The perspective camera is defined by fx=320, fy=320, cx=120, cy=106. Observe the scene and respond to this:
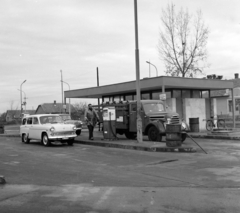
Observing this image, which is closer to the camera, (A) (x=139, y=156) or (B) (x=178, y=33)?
(A) (x=139, y=156)

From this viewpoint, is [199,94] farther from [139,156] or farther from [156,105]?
[139,156]

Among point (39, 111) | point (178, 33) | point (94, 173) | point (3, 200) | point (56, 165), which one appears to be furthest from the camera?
point (39, 111)

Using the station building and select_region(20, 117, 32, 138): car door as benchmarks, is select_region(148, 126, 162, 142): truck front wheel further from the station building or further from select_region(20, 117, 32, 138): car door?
select_region(20, 117, 32, 138): car door

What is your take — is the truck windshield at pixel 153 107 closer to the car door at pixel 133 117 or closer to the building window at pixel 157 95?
the car door at pixel 133 117

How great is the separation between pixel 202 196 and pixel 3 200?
3.69 meters

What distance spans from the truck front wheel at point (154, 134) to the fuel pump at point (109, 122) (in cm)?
196

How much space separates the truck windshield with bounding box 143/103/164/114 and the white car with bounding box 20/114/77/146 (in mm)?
4014

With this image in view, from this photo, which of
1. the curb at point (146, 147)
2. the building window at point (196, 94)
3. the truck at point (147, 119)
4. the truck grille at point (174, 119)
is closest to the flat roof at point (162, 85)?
the building window at point (196, 94)

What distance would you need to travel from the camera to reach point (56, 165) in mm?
9898

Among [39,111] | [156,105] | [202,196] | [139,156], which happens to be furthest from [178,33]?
[39,111]

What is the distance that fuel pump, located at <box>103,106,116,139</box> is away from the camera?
56.0ft

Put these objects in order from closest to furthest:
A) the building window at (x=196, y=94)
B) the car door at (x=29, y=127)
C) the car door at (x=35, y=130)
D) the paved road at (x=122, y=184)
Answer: the paved road at (x=122, y=184), the car door at (x=35, y=130), the car door at (x=29, y=127), the building window at (x=196, y=94)

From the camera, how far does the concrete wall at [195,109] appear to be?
23509 mm

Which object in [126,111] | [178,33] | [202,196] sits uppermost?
[178,33]
